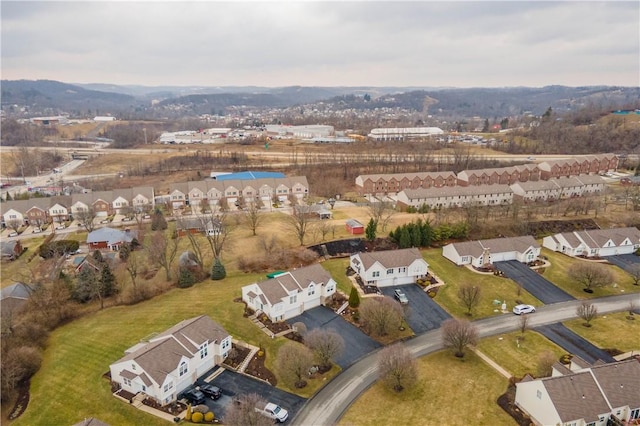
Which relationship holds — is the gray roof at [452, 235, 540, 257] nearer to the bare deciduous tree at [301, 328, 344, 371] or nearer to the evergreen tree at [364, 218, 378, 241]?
the evergreen tree at [364, 218, 378, 241]

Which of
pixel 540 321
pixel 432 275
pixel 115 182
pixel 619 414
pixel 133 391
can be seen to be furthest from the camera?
pixel 115 182

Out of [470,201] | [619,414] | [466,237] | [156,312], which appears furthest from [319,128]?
[619,414]

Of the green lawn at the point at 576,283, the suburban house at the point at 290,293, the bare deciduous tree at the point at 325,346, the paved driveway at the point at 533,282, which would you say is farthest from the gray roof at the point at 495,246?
the bare deciduous tree at the point at 325,346

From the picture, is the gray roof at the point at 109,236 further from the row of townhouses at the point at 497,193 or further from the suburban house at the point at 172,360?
the row of townhouses at the point at 497,193

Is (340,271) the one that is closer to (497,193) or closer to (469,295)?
(469,295)

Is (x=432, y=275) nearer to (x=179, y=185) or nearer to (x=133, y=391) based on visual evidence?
(x=133, y=391)

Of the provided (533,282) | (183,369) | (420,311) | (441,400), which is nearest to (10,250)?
(183,369)
